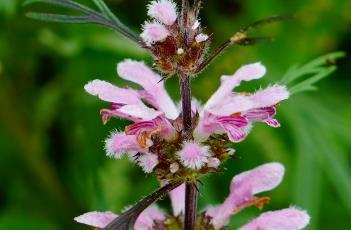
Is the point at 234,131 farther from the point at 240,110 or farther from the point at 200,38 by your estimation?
the point at 200,38

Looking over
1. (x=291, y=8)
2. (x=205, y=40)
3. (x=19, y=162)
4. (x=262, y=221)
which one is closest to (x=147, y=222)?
(x=262, y=221)

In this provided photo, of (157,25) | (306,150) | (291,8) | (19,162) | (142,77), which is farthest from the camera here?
(291,8)

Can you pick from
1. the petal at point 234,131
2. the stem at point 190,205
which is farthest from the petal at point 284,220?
the petal at point 234,131

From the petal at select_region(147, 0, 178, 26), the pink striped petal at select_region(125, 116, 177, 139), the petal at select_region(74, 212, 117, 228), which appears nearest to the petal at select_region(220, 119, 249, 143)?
the pink striped petal at select_region(125, 116, 177, 139)

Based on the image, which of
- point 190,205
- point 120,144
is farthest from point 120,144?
point 190,205

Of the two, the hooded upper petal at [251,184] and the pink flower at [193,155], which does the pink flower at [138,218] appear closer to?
the hooded upper petal at [251,184]

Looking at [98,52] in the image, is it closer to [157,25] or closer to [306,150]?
[306,150]
